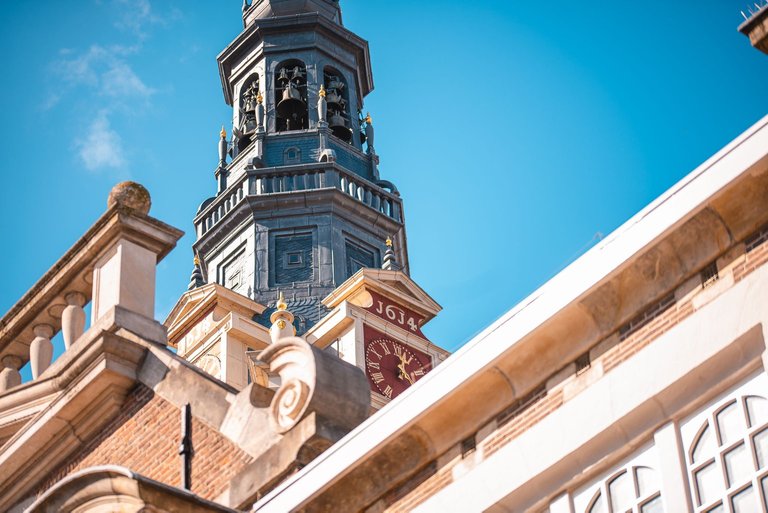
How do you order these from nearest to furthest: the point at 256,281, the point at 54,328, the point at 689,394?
1. the point at 689,394
2. the point at 54,328
3. the point at 256,281

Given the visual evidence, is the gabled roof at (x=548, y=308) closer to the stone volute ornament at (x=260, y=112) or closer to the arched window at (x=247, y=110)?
the stone volute ornament at (x=260, y=112)

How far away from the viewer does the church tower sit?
4625 centimetres

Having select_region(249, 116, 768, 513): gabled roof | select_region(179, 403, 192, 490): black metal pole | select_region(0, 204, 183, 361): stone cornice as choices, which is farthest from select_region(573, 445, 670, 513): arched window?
select_region(0, 204, 183, 361): stone cornice

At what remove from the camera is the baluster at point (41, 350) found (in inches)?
683

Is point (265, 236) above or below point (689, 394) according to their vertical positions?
above

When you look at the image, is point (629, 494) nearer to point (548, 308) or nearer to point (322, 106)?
point (548, 308)

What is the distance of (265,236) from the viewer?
1847 inches

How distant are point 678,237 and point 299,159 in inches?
1455

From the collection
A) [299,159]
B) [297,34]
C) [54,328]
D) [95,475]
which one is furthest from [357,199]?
[95,475]

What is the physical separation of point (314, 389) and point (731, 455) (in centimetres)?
439

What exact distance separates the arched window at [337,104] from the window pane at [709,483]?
3895cm

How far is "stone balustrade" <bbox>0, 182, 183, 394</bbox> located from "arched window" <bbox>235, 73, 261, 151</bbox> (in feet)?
105

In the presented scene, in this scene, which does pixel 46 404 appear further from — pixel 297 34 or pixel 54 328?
pixel 297 34

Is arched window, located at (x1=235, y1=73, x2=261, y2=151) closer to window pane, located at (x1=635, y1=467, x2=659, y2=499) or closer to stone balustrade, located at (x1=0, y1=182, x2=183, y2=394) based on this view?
stone balustrade, located at (x1=0, y1=182, x2=183, y2=394)
